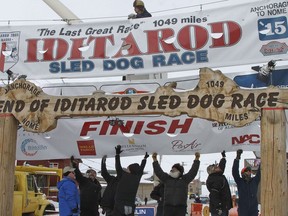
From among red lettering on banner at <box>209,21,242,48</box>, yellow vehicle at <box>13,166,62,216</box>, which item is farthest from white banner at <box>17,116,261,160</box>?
yellow vehicle at <box>13,166,62,216</box>

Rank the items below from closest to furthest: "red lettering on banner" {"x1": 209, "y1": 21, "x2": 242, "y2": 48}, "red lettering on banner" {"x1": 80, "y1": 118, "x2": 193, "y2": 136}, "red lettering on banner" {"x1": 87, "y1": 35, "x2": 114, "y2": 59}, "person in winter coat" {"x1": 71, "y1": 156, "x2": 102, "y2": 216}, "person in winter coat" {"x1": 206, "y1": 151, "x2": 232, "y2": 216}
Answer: "red lettering on banner" {"x1": 209, "y1": 21, "x2": 242, "y2": 48} → "red lettering on banner" {"x1": 87, "y1": 35, "x2": 114, "y2": 59} → "red lettering on banner" {"x1": 80, "y1": 118, "x2": 193, "y2": 136} → "person in winter coat" {"x1": 206, "y1": 151, "x2": 232, "y2": 216} → "person in winter coat" {"x1": 71, "y1": 156, "x2": 102, "y2": 216}

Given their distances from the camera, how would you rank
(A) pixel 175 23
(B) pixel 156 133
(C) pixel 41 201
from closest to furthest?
(A) pixel 175 23, (B) pixel 156 133, (C) pixel 41 201

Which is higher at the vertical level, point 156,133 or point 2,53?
point 2,53

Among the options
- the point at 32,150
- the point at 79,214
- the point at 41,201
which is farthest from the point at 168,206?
the point at 41,201

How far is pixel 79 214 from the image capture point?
27.2 ft

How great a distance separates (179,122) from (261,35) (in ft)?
Answer: 7.12

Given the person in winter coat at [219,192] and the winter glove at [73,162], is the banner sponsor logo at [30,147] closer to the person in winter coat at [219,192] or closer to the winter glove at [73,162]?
the winter glove at [73,162]

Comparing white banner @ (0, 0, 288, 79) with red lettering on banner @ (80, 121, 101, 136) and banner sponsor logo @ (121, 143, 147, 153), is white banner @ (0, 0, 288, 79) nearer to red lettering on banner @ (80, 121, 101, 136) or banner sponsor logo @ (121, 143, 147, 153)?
red lettering on banner @ (80, 121, 101, 136)

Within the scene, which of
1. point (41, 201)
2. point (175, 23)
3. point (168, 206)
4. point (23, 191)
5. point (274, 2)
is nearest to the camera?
point (274, 2)

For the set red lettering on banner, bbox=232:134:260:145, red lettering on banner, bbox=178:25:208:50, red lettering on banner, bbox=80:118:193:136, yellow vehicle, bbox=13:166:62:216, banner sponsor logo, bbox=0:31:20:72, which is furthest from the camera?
yellow vehicle, bbox=13:166:62:216

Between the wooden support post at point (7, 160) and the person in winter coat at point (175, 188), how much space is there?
7.34 feet

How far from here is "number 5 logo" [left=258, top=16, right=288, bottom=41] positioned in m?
6.07

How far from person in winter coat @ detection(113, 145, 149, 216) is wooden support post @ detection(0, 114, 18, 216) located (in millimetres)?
2020

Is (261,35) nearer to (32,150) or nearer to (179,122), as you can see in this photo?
(179,122)
